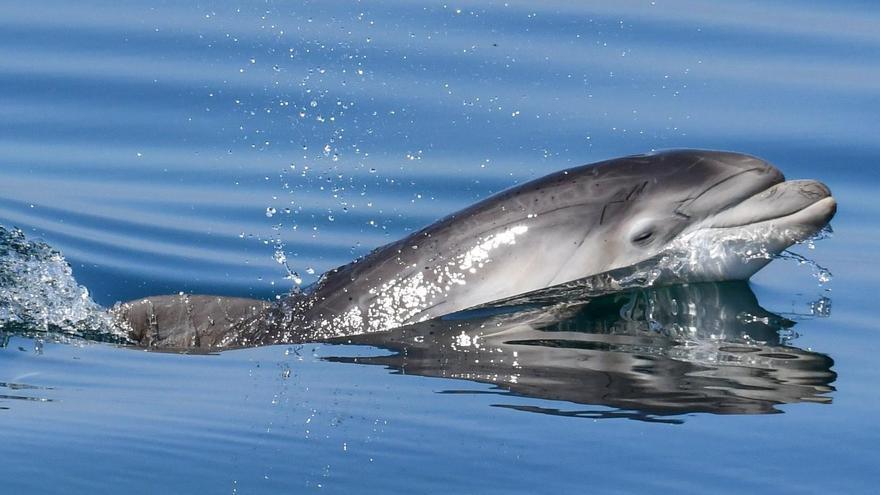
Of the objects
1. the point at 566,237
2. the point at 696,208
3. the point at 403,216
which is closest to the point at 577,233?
the point at 566,237

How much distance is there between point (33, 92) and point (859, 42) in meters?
8.93

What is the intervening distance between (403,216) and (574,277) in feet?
12.8

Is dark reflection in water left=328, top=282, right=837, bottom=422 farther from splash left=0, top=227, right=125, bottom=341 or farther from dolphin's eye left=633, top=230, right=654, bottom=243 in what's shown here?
splash left=0, top=227, right=125, bottom=341

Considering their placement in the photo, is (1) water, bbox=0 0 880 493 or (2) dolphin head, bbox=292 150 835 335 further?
(2) dolphin head, bbox=292 150 835 335

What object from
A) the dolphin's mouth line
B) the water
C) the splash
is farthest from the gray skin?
the splash

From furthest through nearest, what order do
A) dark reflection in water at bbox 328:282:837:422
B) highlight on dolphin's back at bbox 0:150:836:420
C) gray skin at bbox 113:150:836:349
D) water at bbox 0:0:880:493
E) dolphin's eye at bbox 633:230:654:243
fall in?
1. dolphin's eye at bbox 633:230:654:243
2. gray skin at bbox 113:150:836:349
3. highlight on dolphin's back at bbox 0:150:836:420
4. dark reflection in water at bbox 328:282:837:422
5. water at bbox 0:0:880:493

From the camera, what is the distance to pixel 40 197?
15609mm

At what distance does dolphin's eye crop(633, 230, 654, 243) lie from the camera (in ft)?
37.3

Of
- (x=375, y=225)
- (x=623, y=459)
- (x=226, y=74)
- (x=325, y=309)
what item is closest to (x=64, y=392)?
(x=325, y=309)

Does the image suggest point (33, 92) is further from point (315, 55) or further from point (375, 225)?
point (375, 225)

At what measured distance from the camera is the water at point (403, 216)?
Result: 338 inches

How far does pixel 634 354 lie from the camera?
1041 cm

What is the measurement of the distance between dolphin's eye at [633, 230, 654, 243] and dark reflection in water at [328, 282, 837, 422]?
0.37 m

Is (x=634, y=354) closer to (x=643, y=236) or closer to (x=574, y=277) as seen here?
(x=574, y=277)
